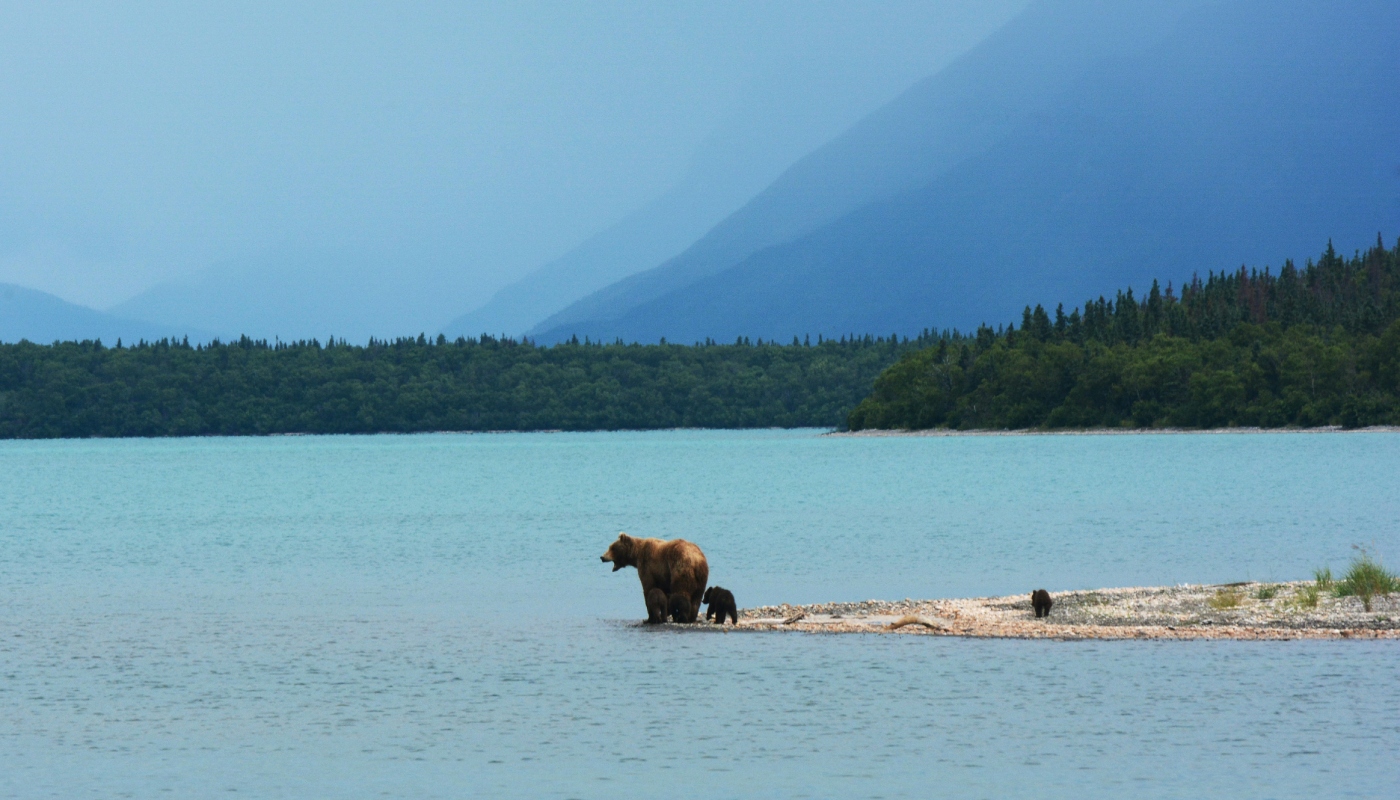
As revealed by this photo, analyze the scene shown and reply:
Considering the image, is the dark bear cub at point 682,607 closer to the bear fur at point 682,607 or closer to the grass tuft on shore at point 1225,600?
the bear fur at point 682,607

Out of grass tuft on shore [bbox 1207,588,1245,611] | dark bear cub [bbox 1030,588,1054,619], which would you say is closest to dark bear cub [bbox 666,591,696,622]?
dark bear cub [bbox 1030,588,1054,619]

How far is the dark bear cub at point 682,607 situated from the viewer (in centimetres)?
3709

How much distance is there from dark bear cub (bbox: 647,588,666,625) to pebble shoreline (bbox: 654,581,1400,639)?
45 centimetres

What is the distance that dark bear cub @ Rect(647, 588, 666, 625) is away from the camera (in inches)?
1471

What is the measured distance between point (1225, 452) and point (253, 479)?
349 feet

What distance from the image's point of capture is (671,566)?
122 ft

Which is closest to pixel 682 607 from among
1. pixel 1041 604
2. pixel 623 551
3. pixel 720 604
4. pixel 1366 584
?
pixel 720 604

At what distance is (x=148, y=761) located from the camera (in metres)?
23.9

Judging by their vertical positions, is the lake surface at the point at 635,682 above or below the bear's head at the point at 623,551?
below

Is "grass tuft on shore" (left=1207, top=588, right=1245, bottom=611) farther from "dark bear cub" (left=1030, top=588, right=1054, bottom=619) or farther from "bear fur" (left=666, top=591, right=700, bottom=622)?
"bear fur" (left=666, top=591, right=700, bottom=622)

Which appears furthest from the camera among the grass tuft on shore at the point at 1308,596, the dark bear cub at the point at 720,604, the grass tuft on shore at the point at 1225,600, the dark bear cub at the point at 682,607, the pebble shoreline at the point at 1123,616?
the grass tuft on shore at the point at 1225,600

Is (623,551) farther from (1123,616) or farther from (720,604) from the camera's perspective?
(1123,616)

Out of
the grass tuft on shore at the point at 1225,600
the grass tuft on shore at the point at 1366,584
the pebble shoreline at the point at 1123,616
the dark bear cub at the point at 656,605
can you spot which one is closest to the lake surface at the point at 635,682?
the dark bear cub at the point at 656,605

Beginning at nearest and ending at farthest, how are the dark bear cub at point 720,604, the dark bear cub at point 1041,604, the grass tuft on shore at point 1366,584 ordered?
1. the dark bear cub at point 720,604
2. the dark bear cub at point 1041,604
3. the grass tuft on shore at point 1366,584
